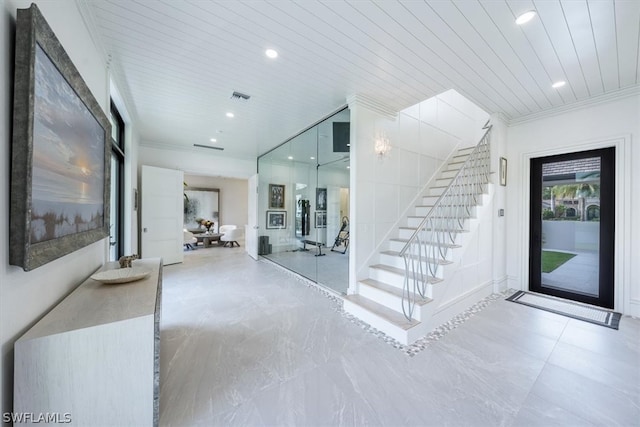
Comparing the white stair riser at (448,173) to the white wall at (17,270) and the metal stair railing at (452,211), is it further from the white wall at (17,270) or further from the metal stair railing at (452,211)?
the white wall at (17,270)

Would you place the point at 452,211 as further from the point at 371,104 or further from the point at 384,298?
the point at 371,104

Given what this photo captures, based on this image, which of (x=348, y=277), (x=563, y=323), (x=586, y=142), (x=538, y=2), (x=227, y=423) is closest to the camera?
(x=227, y=423)

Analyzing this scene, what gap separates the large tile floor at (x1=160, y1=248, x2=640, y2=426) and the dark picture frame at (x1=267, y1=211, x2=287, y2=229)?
2649mm

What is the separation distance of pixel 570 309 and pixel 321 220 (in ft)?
12.1

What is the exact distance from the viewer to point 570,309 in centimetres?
317

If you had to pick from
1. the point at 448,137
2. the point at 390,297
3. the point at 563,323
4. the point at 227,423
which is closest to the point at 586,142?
the point at 448,137

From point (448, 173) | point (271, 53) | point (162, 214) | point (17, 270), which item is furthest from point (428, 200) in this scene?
point (162, 214)

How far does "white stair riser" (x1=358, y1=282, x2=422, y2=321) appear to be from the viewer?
8.42 feet

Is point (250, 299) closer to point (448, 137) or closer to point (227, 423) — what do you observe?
point (227, 423)

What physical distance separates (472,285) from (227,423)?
3.42 metres

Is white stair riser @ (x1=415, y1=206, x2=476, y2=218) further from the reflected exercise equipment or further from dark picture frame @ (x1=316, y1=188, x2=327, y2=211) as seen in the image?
dark picture frame @ (x1=316, y1=188, x2=327, y2=211)

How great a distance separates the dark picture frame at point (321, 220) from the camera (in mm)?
4275

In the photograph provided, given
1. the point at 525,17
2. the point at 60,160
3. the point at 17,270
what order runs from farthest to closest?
the point at 525,17
the point at 60,160
the point at 17,270

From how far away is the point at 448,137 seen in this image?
16.0ft
